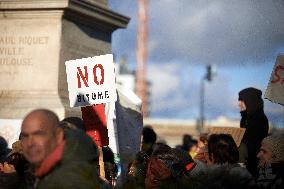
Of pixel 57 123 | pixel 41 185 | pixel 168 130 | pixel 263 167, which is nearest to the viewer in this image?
pixel 41 185

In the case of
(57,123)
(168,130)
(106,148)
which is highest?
(57,123)

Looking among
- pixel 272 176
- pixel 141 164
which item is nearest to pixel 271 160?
pixel 272 176

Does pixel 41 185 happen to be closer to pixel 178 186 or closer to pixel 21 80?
pixel 178 186

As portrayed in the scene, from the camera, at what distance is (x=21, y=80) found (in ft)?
32.0

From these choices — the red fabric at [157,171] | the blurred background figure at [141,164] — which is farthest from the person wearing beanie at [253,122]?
the red fabric at [157,171]

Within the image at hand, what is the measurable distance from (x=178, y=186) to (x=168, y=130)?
66.6m

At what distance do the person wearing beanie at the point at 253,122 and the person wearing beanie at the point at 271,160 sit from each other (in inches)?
75.8

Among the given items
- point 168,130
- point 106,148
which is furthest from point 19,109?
point 168,130

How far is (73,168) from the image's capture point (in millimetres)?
3725

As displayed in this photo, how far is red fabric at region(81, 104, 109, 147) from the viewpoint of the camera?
25.6 feet

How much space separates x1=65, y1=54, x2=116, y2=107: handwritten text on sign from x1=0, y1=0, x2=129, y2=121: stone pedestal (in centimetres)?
126

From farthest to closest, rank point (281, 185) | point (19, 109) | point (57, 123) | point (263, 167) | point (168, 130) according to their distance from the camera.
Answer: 1. point (168, 130)
2. point (19, 109)
3. point (263, 167)
4. point (281, 185)
5. point (57, 123)

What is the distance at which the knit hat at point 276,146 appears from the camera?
5672 millimetres

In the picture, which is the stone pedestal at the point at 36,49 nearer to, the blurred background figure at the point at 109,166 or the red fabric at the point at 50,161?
the blurred background figure at the point at 109,166
